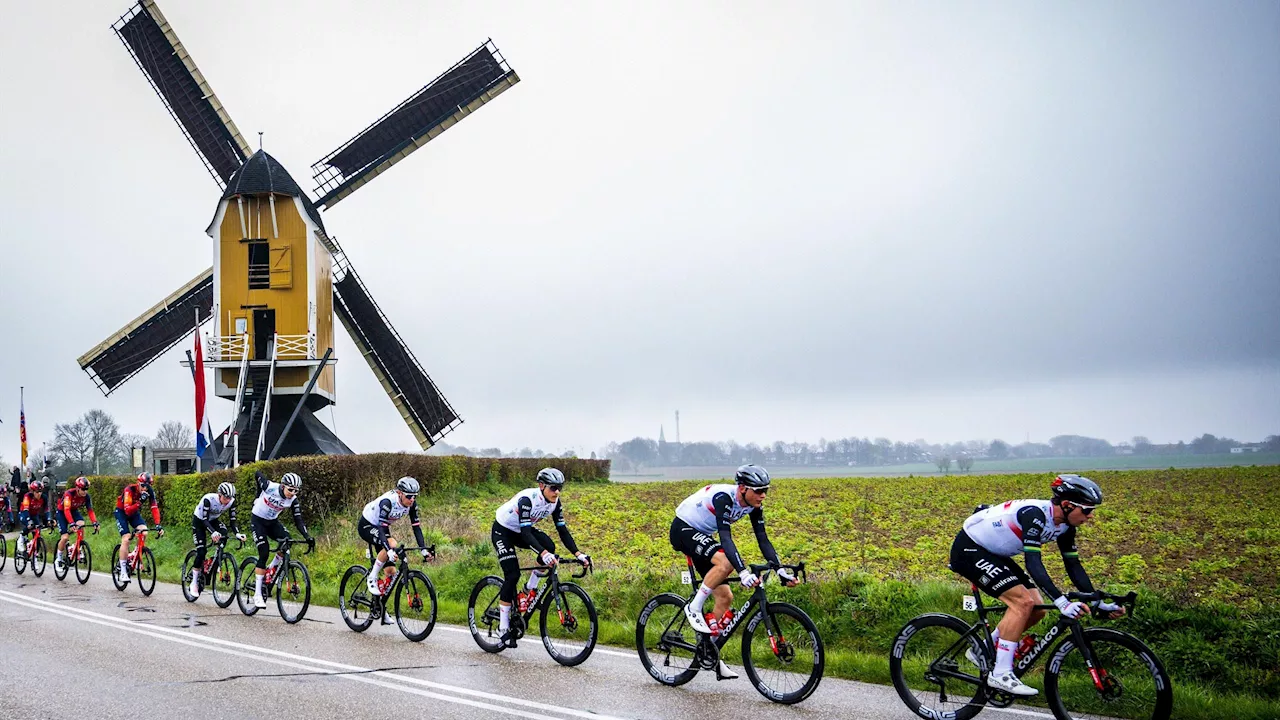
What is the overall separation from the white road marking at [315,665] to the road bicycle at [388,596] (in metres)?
1.62

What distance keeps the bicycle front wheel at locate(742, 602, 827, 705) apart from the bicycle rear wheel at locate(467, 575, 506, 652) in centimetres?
342

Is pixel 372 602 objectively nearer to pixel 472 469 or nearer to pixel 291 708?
pixel 291 708

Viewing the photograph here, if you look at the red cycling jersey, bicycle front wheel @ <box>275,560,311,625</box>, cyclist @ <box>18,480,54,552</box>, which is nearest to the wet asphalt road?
bicycle front wheel @ <box>275,560,311,625</box>

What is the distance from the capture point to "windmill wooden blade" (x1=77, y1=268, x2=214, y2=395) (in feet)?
135

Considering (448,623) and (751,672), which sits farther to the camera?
(448,623)

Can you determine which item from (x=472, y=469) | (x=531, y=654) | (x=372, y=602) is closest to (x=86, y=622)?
(x=372, y=602)

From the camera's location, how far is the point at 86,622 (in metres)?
14.1

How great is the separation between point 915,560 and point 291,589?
1085 cm

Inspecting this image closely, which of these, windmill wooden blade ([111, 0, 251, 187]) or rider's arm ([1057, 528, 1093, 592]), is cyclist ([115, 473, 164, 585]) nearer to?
rider's arm ([1057, 528, 1093, 592])

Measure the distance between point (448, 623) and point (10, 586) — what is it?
39.7 ft

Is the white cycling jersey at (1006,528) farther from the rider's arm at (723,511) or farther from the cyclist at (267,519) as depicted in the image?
the cyclist at (267,519)

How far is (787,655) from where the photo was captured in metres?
8.62

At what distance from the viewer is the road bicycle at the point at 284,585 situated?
14250 mm

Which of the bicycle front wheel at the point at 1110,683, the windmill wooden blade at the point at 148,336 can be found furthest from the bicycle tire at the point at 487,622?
the windmill wooden blade at the point at 148,336
